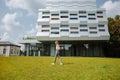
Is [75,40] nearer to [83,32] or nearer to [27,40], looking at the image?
[83,32]

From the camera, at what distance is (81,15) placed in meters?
42.0

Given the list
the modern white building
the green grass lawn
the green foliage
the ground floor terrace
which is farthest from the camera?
the ground floor terrace

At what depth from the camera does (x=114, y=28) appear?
40188mm

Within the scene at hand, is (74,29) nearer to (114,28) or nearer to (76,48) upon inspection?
(76,48)

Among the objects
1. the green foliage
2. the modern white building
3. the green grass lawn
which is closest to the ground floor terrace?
the modern white building

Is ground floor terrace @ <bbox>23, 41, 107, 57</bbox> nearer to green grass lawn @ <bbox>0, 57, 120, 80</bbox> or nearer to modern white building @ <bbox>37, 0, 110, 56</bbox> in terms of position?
modern white building @ <bbox>37, 0, 110, 56</bbox>

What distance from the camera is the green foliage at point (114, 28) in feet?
127

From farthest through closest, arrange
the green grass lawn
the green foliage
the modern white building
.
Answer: the modern white building, the green foliage, the green grass lawn

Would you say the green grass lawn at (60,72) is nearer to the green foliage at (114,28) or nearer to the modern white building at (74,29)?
the modern white building at (74,29)

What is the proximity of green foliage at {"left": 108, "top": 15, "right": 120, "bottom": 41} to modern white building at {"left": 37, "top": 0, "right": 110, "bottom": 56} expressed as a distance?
1.98 m

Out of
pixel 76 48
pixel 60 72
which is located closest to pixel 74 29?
pixel 76 48

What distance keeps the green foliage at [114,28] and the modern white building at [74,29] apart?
1.98 m

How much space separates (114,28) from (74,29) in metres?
10.1

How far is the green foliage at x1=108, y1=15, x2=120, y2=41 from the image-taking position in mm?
38688
